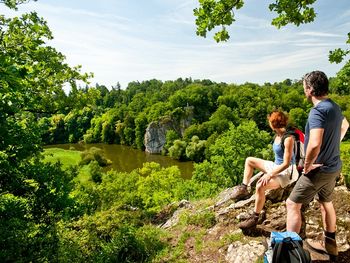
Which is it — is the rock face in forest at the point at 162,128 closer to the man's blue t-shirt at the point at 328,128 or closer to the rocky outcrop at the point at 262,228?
the rocky outcrop at the point at 262,228

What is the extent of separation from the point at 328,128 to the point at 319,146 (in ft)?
1.00

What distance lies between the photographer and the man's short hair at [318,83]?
4.22 m

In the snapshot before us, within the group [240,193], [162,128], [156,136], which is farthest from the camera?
[162,128]

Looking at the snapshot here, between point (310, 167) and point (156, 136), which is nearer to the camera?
point (310, 167)

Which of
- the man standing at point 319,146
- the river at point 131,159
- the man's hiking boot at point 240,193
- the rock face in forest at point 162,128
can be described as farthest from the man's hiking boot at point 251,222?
the rock face in forest at point 162,128

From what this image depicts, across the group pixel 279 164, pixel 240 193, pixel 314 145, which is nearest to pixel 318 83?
pixel 314 145

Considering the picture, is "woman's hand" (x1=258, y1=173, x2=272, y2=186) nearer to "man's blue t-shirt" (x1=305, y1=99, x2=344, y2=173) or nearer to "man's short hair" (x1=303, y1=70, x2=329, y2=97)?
"man's blue t-shirt" (x1=305, y1=99, x2=344, y2=173)

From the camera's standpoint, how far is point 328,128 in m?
4.16

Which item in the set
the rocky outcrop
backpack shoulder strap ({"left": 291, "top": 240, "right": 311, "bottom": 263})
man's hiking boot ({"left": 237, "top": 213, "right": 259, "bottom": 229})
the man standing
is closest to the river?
the rocky outcrop

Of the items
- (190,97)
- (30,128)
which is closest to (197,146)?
(190,97)

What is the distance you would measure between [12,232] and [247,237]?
4.62 metres

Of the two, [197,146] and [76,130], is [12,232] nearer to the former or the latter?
[197,146]

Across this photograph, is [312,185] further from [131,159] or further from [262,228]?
[131,159]

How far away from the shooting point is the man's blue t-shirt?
4.10m
